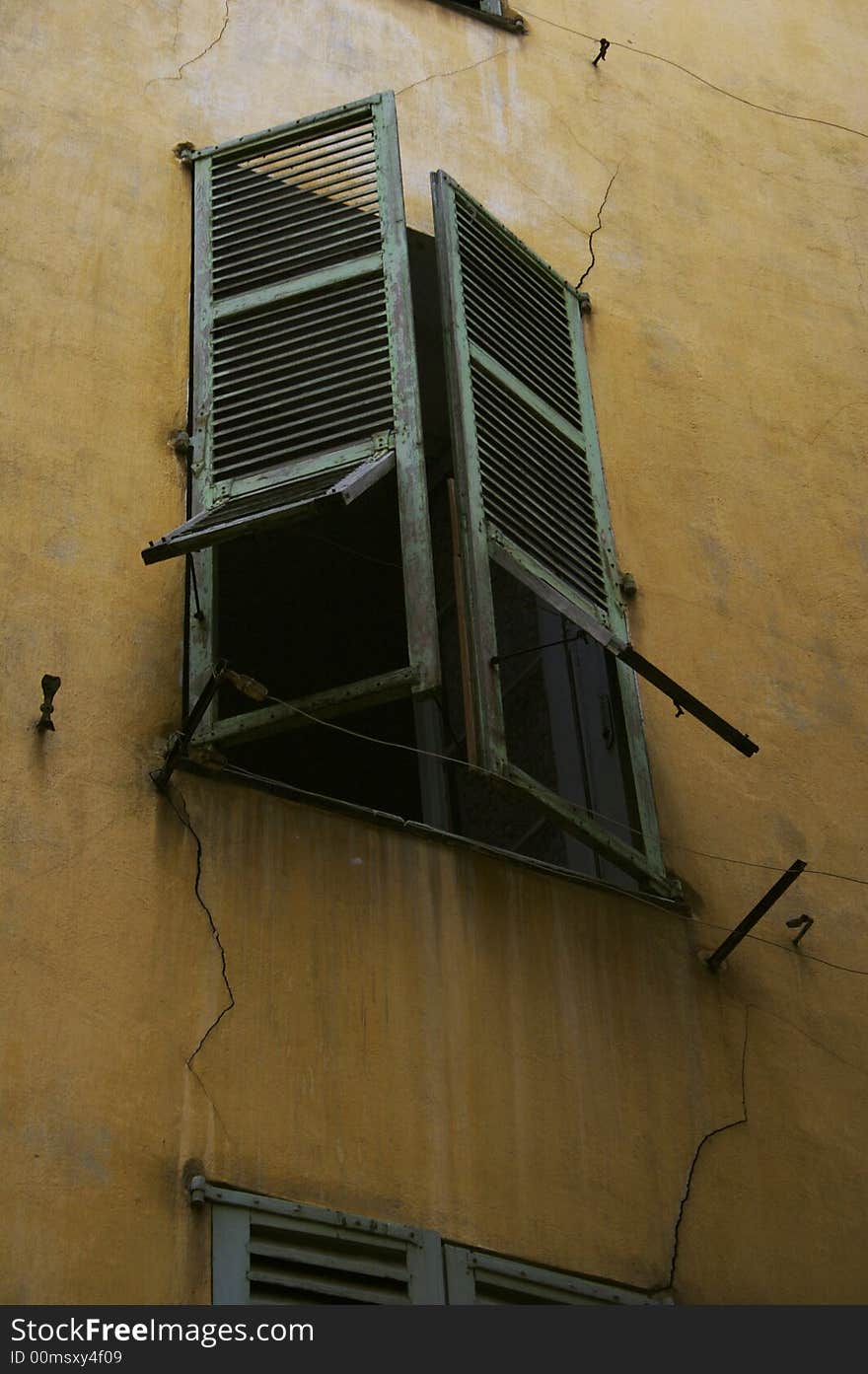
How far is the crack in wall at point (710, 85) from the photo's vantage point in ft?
26.1

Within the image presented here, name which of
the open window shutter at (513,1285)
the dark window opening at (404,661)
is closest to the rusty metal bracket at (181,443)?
the dark window opening at (404,661)

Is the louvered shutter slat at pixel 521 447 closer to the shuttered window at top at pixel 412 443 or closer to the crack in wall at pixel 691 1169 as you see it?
the shuttered window at top at pixel 412 443

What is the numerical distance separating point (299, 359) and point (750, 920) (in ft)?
7.01

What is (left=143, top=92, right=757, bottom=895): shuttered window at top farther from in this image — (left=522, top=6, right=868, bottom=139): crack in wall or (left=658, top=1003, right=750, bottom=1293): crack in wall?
(left=522, top=6, right=868, bottom=139): crack in wall

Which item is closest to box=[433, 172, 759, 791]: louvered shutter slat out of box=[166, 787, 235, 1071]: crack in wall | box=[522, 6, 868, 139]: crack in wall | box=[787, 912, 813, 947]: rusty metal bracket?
box=[787, 912, 813, 947]: rusty metal bracket

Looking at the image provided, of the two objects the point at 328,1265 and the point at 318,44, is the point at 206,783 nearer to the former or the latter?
the point at 328,1265

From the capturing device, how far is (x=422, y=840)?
520cm

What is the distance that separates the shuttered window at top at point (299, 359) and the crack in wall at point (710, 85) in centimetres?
195

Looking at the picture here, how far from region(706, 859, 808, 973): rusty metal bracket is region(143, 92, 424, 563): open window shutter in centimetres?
147

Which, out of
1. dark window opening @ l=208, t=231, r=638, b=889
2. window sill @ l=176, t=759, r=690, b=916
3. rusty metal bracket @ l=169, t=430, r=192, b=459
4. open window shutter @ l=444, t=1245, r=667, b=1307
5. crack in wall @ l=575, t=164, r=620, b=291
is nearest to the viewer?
open window shutter @ l=444, t=1245, r=667, b=1307

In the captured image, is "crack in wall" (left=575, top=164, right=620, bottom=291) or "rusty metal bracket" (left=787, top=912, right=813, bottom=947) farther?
"crack in wall" (left=575, top=164, right=620, bottom=291)

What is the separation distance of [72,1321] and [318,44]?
5.07m

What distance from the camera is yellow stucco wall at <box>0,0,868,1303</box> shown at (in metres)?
4.53
